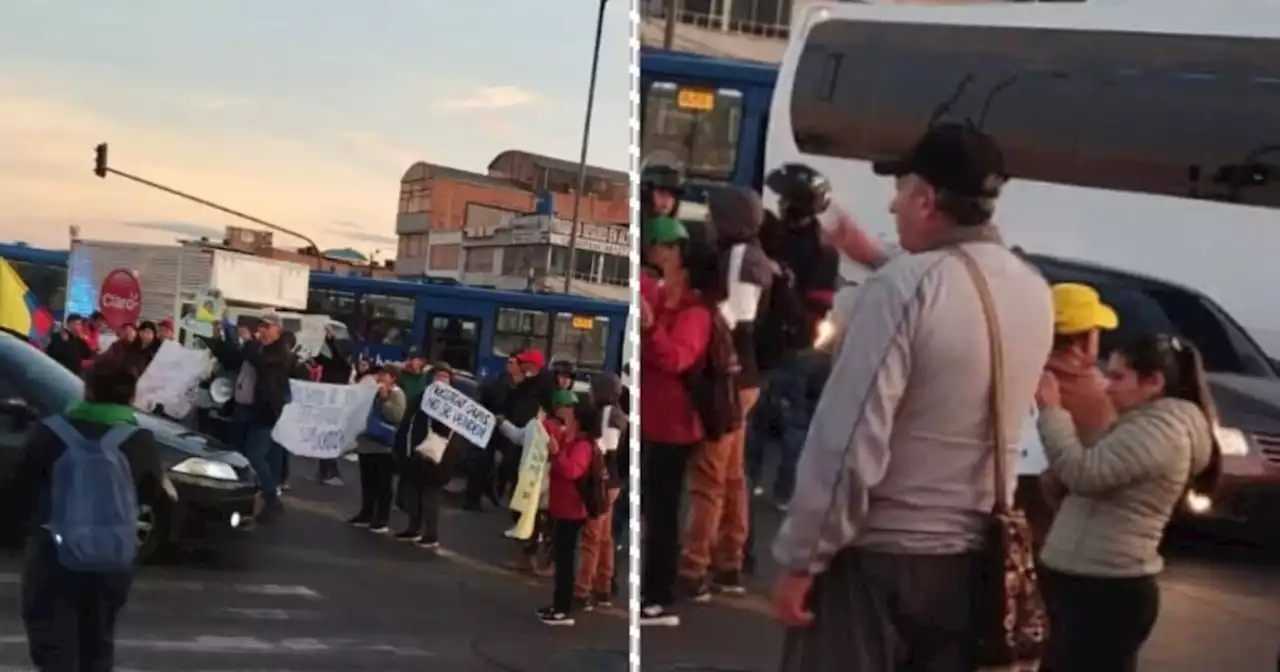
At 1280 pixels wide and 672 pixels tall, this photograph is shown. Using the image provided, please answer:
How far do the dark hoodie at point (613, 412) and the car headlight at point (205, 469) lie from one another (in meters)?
0.57

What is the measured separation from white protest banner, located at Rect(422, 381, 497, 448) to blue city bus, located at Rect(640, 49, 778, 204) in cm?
51

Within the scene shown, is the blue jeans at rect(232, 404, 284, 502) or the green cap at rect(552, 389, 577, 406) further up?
the green cap at rect(552, 389, 577, 406)

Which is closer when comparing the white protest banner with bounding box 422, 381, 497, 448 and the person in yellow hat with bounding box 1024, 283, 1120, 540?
the person in yellow hat with bounding box 1024, 283, 1120, 540

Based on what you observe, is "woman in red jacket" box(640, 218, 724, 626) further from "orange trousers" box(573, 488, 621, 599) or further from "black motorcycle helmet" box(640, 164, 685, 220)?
"orange trousers" box(573, 488, 621, 599)

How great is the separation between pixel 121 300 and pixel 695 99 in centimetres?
93

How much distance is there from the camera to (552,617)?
1.95 metres

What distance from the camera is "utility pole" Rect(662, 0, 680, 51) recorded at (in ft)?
5.38

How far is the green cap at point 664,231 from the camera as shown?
64.5 inches

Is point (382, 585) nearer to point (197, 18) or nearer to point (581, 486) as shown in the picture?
point (581, 486)

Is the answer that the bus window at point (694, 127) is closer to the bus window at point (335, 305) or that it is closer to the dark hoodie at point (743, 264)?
the dark hoodie at point (743, 264)

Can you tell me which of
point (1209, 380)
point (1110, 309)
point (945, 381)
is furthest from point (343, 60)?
point (1209, 380)

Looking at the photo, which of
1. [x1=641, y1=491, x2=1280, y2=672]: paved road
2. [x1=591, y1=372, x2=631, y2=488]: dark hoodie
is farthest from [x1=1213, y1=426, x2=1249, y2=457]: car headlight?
[x1=591, y1=372, x2=631, y2=488]: dark hoodie

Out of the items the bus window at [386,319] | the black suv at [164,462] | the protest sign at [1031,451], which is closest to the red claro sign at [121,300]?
the black suv at [164,462]

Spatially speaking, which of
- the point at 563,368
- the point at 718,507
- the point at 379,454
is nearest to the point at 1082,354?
the point at 718,507
